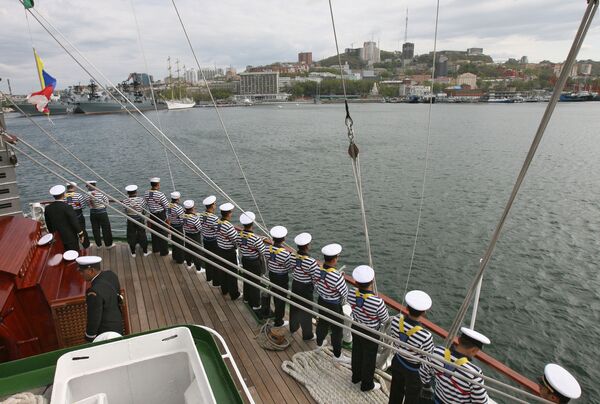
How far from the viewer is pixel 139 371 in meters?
2.86

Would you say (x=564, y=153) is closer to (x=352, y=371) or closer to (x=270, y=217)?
(x=270, y=217)

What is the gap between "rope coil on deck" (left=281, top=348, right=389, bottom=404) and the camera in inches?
182

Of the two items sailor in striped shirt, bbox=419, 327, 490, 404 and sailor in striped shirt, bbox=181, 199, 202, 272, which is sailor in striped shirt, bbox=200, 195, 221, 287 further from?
sailor in striped shirt, bbox=419, 327, 490, 404

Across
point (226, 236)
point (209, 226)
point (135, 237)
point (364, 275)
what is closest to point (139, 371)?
point (364, 275)

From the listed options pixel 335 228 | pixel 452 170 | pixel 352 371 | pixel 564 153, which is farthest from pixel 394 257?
pixel 564 153

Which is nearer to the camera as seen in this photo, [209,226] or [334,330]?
[334,330]

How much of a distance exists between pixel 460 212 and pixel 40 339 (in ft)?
59.7

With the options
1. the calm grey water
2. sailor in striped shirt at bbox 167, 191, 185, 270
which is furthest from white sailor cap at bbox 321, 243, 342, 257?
the calm grey water

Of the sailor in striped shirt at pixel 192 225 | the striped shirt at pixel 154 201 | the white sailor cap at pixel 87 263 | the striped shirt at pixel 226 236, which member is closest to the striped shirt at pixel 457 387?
the white sailor cap at pixel 87 263

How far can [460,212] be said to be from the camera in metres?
19.0

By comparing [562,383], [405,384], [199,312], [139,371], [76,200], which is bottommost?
[199,312]

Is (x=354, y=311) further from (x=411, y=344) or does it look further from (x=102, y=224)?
(x=102, y=224)

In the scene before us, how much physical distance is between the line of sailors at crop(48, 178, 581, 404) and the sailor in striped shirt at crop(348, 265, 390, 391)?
0.01 m

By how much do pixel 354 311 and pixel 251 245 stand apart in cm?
245
